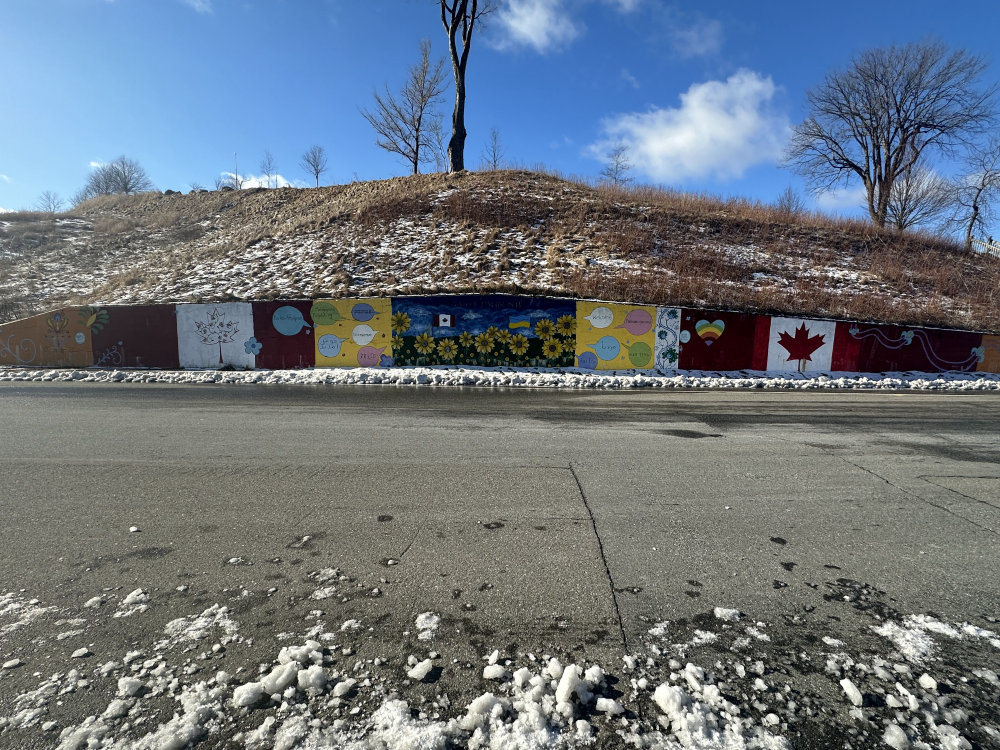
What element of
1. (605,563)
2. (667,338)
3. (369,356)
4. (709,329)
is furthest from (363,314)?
(605,563)

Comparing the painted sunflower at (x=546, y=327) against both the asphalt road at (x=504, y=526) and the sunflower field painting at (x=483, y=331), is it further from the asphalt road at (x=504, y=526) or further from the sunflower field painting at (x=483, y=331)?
the asphalt road at (x=504, y=526)

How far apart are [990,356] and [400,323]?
67.5 ft

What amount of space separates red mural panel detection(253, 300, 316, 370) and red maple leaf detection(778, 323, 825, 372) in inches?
633

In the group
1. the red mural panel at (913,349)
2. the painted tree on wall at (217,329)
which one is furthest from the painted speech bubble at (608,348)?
the painted tree on wall at (217,329)

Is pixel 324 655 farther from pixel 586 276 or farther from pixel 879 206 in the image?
pixel 879 206

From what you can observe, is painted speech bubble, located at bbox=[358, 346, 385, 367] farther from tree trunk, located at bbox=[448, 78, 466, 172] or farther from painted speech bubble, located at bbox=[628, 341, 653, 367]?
tree trunk, located at bbox=[448, 78, 466, 172]

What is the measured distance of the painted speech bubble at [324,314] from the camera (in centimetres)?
1642

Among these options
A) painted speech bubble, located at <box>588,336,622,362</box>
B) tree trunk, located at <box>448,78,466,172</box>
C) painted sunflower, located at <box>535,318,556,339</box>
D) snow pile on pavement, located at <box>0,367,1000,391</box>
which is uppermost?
tree trunk, located at <box>448,78,466,172</box>

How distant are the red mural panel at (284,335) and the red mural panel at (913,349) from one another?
60.8 feet

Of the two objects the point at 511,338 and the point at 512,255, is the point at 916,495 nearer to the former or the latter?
the point at 511,338

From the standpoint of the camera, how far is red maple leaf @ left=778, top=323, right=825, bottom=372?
16.0m

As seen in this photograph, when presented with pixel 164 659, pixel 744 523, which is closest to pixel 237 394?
pixel 164 659

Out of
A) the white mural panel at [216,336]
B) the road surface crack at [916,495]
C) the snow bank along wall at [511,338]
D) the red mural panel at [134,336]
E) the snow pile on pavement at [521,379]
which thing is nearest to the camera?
the road surface crack at [916,495]

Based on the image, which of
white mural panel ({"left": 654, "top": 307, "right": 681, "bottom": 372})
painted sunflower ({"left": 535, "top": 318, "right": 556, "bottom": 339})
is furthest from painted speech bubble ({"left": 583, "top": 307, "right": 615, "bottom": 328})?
white mural panel ({"left": 654, "top": 307, "right": 681, "bottom": 372})
